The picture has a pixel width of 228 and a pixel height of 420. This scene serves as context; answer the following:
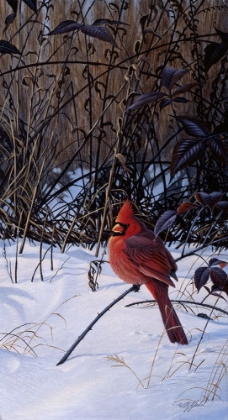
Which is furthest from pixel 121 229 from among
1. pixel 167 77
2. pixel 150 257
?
pixel 167 77

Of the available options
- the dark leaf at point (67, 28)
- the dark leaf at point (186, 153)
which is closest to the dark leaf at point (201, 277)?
the dark leaf at point (186, 153)

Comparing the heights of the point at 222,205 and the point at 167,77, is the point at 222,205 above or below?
below

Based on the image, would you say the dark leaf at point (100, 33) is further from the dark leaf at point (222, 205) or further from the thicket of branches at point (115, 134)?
the dark leaf at point (222, 205)

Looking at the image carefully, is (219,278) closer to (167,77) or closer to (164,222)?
(164,222)

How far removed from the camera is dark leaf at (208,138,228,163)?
5.33 ft

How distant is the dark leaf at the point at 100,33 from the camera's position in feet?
6.58

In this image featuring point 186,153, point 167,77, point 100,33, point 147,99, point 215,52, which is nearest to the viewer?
point 186,153

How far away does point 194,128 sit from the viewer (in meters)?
1.64

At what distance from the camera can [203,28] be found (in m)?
3.99

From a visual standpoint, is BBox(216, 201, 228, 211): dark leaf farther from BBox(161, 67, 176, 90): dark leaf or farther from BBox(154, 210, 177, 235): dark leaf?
BBox(161, 67, 176, 90): dark leaf

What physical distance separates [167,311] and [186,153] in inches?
14.7

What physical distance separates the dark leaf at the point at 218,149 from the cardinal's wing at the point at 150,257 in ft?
0.76

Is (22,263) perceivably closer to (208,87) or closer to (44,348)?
(44,348)

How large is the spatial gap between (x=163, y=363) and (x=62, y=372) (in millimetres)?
266
